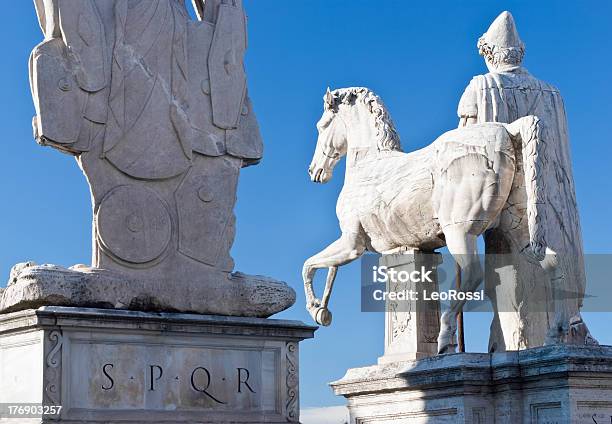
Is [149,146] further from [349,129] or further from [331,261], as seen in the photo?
[349,129]

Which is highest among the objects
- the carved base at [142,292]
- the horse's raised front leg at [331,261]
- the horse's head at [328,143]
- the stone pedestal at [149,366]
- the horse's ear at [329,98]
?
the horse's ear at [329,98]

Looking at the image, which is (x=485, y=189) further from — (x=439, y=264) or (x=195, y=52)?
(x=195, y=52)

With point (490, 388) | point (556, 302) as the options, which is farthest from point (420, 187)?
point (490, 388)

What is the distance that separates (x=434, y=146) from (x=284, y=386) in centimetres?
413

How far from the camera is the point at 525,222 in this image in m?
11.6

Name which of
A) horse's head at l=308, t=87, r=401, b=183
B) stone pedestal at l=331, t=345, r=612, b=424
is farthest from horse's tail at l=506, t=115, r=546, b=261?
horse's head at l=308, t=87, r=401, b=183

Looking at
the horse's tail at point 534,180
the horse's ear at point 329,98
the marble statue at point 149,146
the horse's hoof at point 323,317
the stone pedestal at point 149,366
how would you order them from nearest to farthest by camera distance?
1. the stone pedestal at point 149,366
2. the marble statue at point 149,146
3. the horse's tail at point 534,180
4. the horse's hoof at point 323,317
5. the horse's ear at point 329,98

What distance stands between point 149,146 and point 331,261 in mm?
4596

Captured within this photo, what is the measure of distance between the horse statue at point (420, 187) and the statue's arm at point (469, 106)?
73 cm

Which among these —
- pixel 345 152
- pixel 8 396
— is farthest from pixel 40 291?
pixel 345 152

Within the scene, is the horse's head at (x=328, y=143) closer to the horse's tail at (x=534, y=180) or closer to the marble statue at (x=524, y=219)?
the marble statue at (x=524, y=219)

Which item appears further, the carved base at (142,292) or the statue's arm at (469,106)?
the statue's arm at (469,106)

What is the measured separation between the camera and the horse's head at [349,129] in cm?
1259

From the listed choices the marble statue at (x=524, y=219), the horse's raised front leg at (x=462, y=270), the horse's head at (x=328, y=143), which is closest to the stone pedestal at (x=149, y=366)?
the horse's raised front leg at (x=462, y=270)
